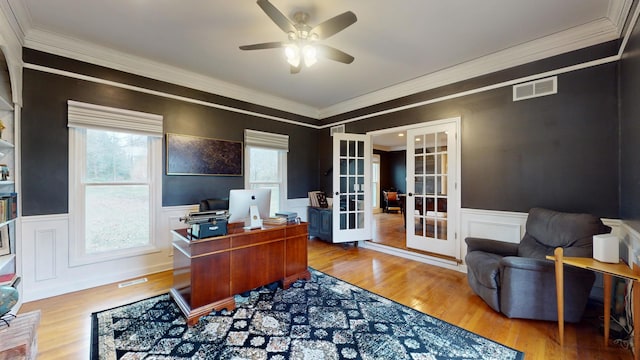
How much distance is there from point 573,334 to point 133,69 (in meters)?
5.29

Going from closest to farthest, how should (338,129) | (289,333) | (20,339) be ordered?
(20,339), (289,333), (338,129)

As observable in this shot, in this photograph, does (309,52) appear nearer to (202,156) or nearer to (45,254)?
(202,156)

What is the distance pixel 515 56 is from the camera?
9.30 ft

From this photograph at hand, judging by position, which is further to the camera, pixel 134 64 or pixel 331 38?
pixel 134 64

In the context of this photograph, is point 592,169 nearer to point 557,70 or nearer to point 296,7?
point 557,70

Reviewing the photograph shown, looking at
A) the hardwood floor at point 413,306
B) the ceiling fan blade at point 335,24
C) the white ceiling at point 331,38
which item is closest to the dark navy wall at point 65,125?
the white ceiling at point 331,38

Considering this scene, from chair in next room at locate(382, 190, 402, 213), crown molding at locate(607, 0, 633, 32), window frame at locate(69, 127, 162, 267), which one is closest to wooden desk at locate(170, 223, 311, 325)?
window frame at locate(69, 127, 162, 267)

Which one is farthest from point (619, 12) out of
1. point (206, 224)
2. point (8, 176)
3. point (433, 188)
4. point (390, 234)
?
point (8, 176)

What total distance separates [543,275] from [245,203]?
279 cm

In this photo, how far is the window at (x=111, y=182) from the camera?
2.78m

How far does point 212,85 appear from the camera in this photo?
12.3 feet

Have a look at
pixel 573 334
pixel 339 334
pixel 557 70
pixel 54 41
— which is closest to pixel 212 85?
pixel 54 41

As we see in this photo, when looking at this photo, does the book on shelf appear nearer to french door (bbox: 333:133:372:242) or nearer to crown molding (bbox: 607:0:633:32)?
french door (bbox: 333:133:372:242)

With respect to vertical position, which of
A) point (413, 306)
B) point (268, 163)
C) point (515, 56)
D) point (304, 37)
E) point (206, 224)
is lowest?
point (413, 306)
